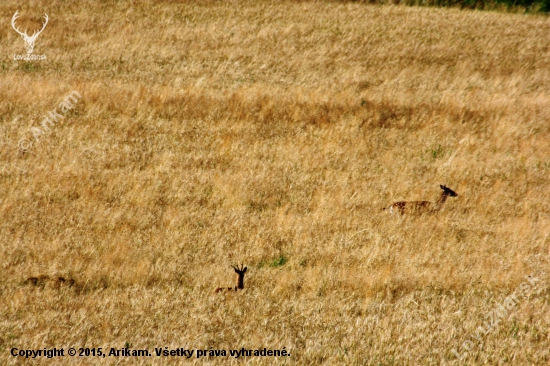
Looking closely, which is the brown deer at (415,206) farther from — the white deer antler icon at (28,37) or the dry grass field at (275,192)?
the white deer antler icon at (28,37)

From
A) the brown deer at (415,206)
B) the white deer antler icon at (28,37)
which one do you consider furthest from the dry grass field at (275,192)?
the white deer antler icon at (28,37)

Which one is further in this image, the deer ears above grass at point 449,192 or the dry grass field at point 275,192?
the deer ears above grass at point 449,192

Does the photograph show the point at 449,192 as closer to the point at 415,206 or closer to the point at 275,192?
the point at 415,206

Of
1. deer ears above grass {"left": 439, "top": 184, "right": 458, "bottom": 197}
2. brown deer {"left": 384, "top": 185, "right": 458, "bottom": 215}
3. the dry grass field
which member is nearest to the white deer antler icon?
the dry grass field

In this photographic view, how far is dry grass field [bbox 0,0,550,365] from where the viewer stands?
673 centimetres

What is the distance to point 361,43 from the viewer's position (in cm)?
2084

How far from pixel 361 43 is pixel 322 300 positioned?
592 inches

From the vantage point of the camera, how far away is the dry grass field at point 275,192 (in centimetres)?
673

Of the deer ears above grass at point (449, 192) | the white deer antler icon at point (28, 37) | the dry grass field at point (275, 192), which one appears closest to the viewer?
the dry grass field at point (275, 192)

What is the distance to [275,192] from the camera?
35.5 ft

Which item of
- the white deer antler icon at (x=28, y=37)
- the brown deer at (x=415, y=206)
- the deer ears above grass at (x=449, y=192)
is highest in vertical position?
the white deer antler icon at (x=28, y=37)

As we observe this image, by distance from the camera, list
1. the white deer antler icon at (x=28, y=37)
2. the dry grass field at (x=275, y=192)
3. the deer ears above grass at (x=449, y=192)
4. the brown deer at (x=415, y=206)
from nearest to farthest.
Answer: the dry grass field at (x=275, y=192), the brown deer at (x=415, y=206), the deer ears above grass at (x=449, y=192), the white deer antler icon at (x=28, y=37)

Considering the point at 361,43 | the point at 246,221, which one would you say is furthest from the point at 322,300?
the point at 361,43

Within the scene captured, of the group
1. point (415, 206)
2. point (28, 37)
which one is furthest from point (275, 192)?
point (28, 37)
